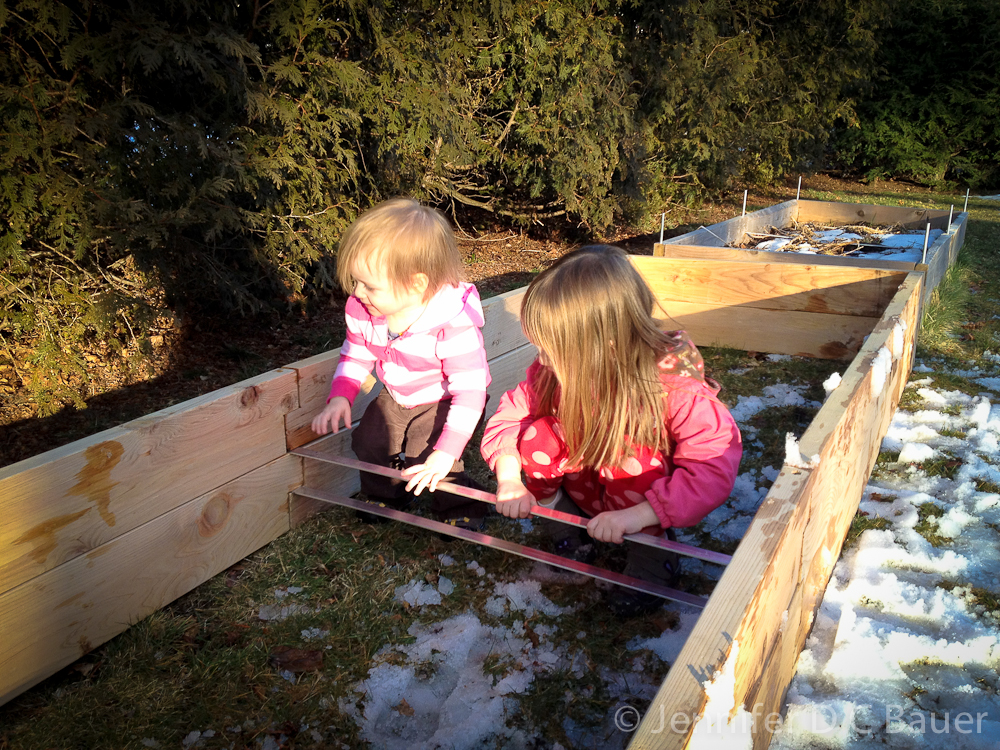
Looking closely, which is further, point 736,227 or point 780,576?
point 736,227

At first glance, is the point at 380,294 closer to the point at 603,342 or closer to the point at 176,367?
the point at 603,342

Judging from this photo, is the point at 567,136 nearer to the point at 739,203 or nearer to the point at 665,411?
the point at 665,411

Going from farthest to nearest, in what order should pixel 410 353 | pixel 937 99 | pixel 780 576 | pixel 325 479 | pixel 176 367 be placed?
pixel 937 99 → pixel 176 367 → pixel 325 479 → pixel 410 353 → pixel 780 576

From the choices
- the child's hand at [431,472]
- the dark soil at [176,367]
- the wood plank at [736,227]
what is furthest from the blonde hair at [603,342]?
the wood plank at [736,227]

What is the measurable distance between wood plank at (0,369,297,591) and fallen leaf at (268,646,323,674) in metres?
0.55

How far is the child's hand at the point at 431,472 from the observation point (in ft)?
7.11

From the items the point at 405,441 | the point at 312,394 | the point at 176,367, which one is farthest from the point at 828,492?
the point at 176,367

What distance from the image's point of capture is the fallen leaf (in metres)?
1.99

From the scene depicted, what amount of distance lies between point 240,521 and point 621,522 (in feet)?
4.24

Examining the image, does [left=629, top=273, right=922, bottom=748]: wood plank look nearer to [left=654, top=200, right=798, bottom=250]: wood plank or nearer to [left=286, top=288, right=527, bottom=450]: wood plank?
[left=286, top=288, right=527, bottom=450]: wood plank

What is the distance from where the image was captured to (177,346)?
423 cm

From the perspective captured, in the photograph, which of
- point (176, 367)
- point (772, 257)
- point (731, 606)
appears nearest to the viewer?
point (731, 606)

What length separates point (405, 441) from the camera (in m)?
2.65

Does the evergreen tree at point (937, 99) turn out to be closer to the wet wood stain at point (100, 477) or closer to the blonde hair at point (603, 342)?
the blonde hair at point (603, 342)
